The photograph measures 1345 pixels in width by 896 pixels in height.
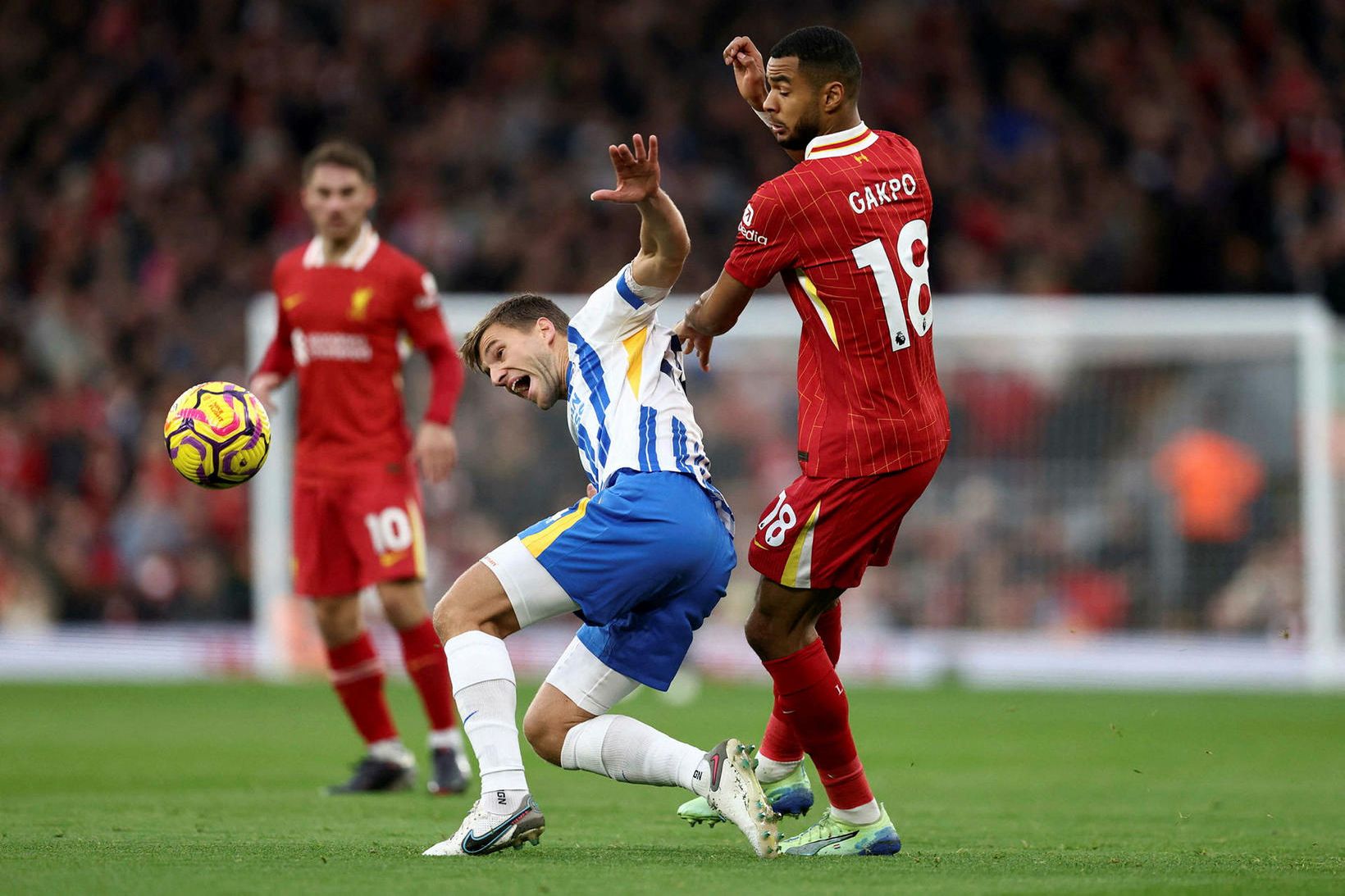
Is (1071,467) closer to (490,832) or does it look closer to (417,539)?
(417,539)

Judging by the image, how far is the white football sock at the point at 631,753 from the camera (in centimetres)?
500

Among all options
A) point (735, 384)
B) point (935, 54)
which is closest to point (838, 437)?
point (735, 384)

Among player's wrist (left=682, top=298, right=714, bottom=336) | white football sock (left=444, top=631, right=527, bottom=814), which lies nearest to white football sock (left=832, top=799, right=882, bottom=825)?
white football sock (left=444, top=631, right=527, bottom=814)

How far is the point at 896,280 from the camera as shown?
5184 millimetres

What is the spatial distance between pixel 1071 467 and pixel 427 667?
7.53 m

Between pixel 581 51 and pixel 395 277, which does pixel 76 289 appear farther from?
pixel 395 277

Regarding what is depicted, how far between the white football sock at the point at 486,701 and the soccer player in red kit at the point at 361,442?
2.43 meters

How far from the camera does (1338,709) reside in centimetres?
1125

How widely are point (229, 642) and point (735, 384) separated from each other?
15.1ft

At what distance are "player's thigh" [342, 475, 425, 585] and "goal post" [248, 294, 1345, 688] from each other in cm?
606

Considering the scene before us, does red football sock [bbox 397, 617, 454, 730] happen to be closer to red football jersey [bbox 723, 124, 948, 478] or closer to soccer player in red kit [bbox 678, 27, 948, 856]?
soccer player in red kit [bbox 678, 27, 948, 856]

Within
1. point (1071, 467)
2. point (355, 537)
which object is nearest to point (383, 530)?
point (355, 537)

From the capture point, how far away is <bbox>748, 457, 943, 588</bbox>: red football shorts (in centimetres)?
511

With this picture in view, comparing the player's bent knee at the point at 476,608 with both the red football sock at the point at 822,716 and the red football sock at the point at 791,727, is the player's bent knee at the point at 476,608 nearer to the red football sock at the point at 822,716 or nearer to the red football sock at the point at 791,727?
the red football sock at the point at 822,716
